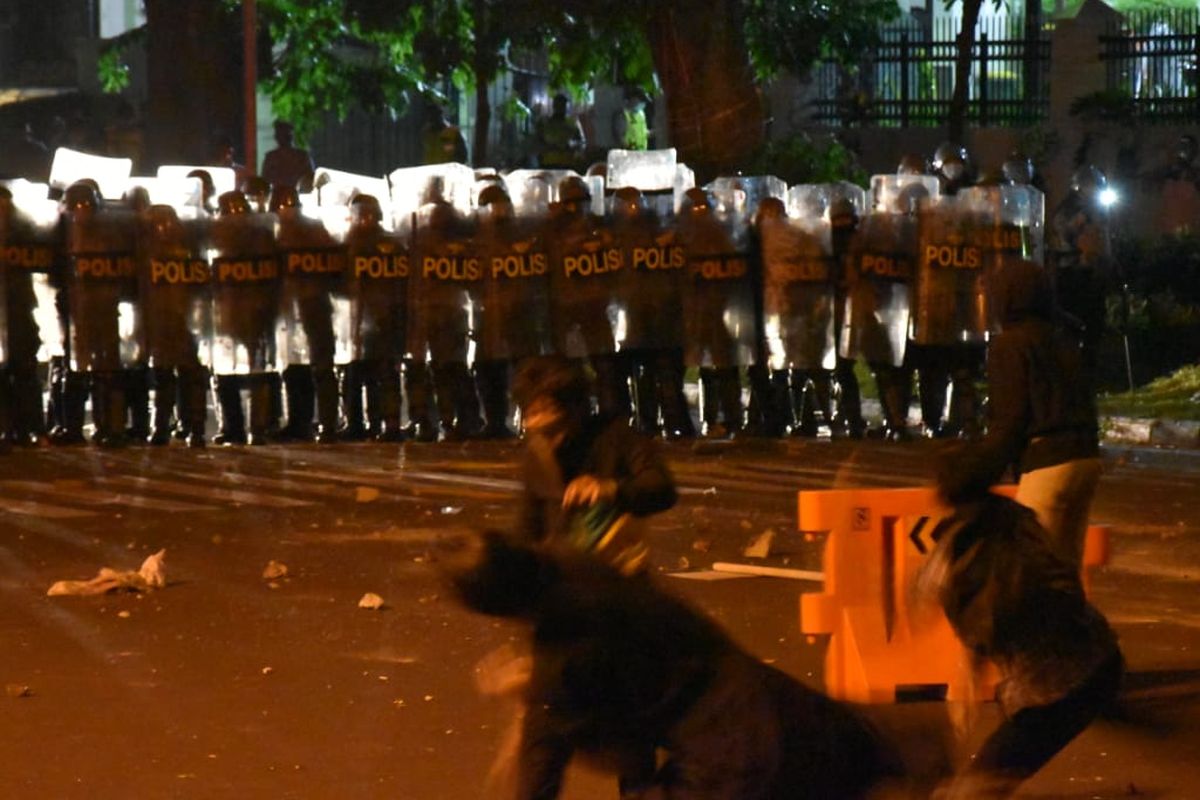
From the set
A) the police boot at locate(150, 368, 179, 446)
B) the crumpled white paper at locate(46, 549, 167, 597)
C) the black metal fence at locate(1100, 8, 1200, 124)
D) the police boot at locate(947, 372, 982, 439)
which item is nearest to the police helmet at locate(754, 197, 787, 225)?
the police boot at locate(947, 372, 982, 439)

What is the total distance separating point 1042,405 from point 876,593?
1340 millimetres

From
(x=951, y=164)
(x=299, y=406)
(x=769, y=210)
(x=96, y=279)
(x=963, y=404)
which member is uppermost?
(x=951, y=164)

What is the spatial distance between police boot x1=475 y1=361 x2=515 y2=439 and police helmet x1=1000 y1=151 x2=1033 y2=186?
4.09 meters

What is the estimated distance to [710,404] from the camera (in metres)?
18.4

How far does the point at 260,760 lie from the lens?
8.00 m

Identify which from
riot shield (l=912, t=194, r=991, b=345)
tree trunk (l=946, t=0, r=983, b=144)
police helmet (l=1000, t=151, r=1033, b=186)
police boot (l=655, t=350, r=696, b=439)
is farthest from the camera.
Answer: tree trunk (l=946, t=0, r=983, b=144)

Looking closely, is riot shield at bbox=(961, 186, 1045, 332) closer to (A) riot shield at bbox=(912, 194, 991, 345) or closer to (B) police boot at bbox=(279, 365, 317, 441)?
(A) riot shield at bbox=(912, 194, 991, 345)

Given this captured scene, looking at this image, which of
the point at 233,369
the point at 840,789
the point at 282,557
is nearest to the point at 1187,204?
the point at 233,369

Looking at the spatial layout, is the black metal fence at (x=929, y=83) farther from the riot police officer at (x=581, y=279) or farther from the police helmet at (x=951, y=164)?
the riot police officer at (x=581, y=279)

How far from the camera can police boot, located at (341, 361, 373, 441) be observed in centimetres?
1816

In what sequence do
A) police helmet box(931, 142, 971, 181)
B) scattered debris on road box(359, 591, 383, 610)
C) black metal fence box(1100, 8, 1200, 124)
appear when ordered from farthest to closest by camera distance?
black metal fence box(1100, 8, 1200, 124)
police helmet box(931, 142, 971, 181)
scattered debris on road box(359, 591, 383, 610)

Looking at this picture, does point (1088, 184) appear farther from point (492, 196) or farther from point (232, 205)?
point (232, 205)

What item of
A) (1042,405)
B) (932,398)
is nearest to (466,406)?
(932,398)

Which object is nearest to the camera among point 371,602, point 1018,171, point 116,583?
point 371,602
